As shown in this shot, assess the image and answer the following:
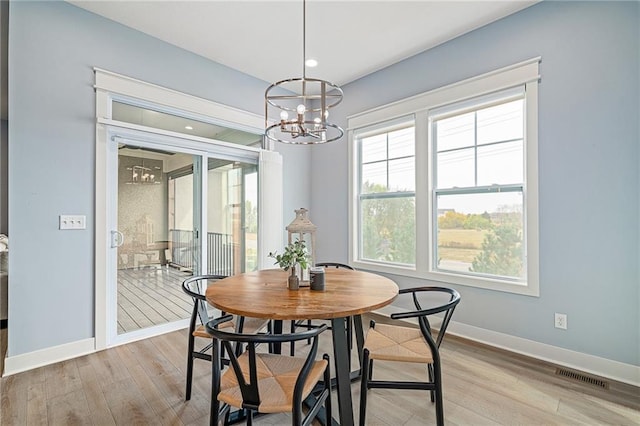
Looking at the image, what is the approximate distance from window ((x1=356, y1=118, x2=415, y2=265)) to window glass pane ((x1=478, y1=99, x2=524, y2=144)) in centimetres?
78

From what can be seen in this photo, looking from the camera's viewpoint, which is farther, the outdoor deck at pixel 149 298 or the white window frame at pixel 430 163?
the outdoor deck at pixel 149 298

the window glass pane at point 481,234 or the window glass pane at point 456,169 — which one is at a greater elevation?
the window glass pane at point 456,169

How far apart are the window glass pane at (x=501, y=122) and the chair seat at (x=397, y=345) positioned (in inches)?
82.7

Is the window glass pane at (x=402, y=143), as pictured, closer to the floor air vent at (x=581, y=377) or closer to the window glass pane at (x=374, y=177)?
the window glass pane at (x=374, y=177)

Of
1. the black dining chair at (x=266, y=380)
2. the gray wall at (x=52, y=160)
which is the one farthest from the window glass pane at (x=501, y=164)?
the gray wall at (x=52, y=160)

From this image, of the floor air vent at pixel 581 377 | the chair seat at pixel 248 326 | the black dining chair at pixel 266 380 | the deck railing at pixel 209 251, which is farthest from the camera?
the deck railing at pixel 209 251

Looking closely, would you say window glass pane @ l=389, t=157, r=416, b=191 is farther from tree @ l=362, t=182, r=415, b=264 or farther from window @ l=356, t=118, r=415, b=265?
tree @ l=362, t=182, r=415, b=264

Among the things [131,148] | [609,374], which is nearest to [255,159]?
[131,148]

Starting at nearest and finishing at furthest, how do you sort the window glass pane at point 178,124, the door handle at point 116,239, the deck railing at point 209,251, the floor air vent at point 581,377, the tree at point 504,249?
the floor air vent at point 581,377, the tree at point 504,249, the door handle at point 116,239, the window glass pane at point 178,124, the deck railing at point 209,251

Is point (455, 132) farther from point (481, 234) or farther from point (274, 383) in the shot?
point (274, 383)

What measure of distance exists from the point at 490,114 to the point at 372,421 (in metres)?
2.90

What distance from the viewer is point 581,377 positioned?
2.40 m

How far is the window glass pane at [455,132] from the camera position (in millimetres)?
3238

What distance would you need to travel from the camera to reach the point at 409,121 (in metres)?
3.68
